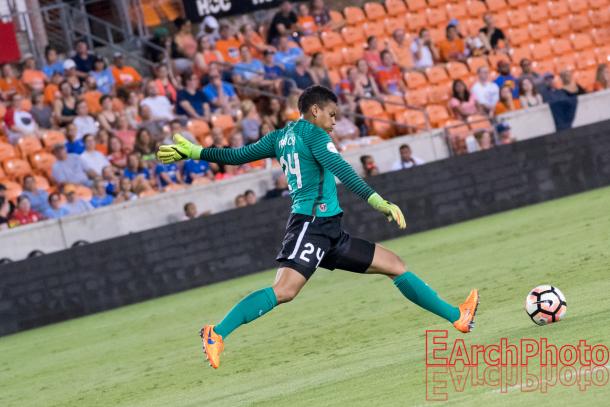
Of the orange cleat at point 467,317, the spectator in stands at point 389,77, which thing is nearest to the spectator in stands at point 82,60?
the spectator in stands at point 389,77

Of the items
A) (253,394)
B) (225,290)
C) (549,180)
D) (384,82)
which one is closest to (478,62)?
(384,82)

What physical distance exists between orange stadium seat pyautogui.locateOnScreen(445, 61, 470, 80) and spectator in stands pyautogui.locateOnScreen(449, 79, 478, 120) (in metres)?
1.23

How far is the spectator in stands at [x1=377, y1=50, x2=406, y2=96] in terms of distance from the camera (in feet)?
74.4

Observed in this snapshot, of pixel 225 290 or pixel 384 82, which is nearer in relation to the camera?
pixel 225 290

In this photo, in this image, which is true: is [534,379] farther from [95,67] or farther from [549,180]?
[95,67]

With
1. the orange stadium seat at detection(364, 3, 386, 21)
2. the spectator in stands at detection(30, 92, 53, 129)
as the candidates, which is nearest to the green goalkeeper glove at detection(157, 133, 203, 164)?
the spectator in stands at detection(30, 92, 53, 129)

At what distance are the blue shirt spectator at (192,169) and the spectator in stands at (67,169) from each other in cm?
148

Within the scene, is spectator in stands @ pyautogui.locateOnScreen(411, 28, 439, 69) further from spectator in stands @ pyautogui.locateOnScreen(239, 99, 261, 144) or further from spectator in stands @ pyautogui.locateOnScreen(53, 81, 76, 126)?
spectator in stands @ pyautogui.locateOnScreen(53, 81, 76, 126)

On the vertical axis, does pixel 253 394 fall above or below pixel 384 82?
below

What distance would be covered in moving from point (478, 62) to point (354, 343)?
15.1 meters

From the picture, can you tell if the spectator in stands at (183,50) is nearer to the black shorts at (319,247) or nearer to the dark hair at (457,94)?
the dark hair at (457,94)

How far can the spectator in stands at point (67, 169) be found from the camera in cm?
1845

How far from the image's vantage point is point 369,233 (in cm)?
1891

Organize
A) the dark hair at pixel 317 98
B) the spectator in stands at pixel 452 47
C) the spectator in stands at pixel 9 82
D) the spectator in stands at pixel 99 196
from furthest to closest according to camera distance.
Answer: the spectator in stands at pixel 452 47 < the spectator in stands at pixel 9 82 < the spectator in stands at pixel 99 196 < the dark hair at pixel 317 98
